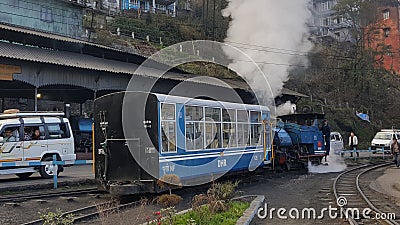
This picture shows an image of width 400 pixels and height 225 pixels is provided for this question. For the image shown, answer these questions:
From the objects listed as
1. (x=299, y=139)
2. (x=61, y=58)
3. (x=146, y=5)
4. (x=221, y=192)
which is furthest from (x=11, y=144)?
(x=146, y=5)

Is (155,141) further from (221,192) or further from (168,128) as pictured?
(221,192)

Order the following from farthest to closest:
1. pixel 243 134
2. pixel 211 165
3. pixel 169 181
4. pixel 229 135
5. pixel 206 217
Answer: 1. pixel 243 134
2. pixel 229 135
3. pixel 211 165
4. pixel 169 181
5. pixel 206 217

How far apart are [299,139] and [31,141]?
10.9 meters

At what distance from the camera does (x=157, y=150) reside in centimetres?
1105

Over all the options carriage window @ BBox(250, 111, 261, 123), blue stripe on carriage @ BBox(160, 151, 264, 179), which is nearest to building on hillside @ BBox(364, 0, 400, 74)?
carriage window @ BBox(250, 111, 261, 123)

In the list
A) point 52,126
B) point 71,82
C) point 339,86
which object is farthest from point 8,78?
point 339,86

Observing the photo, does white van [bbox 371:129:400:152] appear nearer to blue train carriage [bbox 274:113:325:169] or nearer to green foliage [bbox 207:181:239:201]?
blue train carriage [bbox 274:113:325:169]

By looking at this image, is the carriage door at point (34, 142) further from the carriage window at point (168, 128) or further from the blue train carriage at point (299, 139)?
the blue train carriage at point (299, 139)

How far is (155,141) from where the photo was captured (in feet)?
36.3

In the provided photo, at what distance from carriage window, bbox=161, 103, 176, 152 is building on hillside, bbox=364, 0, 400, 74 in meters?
47.1

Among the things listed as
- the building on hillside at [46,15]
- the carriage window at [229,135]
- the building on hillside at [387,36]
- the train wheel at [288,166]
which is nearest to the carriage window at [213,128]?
the carriage window at [229,135]

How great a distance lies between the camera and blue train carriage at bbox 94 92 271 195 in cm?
1116

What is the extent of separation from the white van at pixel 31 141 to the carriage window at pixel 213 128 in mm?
6610

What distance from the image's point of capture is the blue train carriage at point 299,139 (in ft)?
63.0
